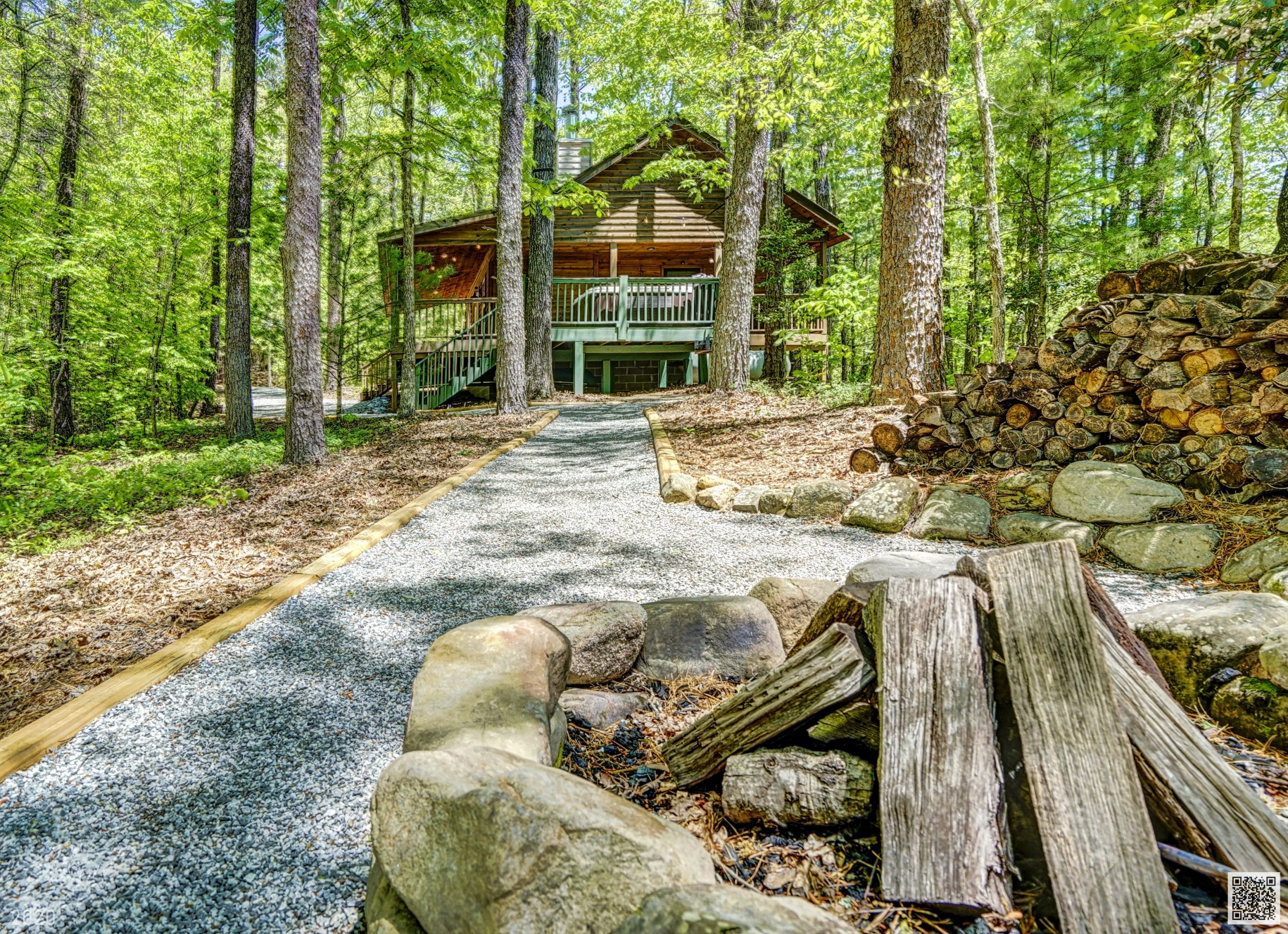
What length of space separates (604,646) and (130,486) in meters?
5.47

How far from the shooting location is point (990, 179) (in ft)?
23.3

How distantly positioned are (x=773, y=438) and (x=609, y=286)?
9229 mm

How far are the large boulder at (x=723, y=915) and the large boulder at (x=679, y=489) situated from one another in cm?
402

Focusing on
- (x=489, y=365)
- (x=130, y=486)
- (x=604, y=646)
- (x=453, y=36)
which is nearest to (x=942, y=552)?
(x=604, y=646)

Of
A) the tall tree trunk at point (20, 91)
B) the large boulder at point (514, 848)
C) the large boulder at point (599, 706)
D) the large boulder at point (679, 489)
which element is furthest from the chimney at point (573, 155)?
the large boulder at point (514, 848)

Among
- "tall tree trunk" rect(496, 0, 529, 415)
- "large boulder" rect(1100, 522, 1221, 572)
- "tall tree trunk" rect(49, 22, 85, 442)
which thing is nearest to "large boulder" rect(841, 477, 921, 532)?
"large boulder" rect(1100, 522, 1221, 572)

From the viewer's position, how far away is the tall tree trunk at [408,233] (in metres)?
9.57

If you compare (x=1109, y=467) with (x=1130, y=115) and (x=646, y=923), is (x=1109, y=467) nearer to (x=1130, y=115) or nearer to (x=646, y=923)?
(x=646, y=923)

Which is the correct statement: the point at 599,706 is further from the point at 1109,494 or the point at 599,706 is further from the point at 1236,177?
the point at 1236,177

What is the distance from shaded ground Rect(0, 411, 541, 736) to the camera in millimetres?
2404

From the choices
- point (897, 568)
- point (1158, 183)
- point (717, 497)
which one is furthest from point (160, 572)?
point (1158, 183)

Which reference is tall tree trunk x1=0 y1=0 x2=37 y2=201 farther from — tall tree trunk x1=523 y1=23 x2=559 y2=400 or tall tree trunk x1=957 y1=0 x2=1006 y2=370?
tall tree trunk x1=957 y1=0 x2=1006 y2=370

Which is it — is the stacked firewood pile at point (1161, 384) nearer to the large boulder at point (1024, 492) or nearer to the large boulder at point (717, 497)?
the large boulder at point (1024, 492)

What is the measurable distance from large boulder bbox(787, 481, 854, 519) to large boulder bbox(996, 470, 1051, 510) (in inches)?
36.5
